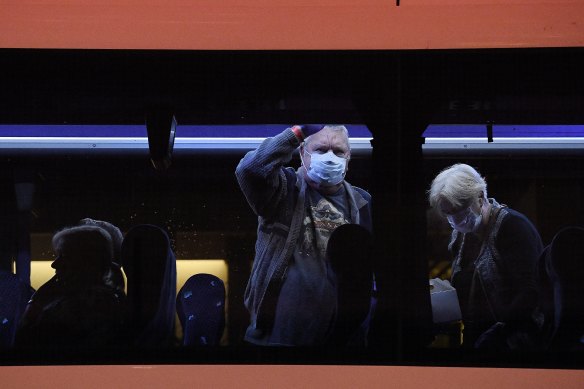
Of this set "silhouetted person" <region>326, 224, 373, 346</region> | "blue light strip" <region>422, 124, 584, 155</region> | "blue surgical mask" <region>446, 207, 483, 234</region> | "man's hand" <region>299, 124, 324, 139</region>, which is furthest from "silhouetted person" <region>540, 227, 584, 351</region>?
"man's hand" <region>299, 124, 324, 139</region>

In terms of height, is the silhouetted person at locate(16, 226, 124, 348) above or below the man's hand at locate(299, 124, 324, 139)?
below

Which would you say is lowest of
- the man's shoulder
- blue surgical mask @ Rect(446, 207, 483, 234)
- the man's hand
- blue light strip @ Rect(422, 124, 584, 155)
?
blue surgical mask @ Rect(446, 207, 483, 234)

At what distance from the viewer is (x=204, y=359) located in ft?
10.5

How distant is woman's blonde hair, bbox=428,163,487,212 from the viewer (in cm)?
323

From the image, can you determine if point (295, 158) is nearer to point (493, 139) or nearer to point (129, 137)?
point (129, 137)

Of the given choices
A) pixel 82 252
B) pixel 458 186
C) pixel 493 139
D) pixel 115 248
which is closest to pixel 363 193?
pixel 458 186

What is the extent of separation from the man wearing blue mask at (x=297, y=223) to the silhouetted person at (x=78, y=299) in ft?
1.95

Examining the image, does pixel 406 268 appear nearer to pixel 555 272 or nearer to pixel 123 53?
pixel 555 272

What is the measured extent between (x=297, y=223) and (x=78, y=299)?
970 mm

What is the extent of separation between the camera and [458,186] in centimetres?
326

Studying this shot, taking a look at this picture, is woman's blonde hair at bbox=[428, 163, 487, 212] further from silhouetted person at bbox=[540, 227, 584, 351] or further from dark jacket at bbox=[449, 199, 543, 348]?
silhouetted person at bbox=[540, 227, 584, 351]

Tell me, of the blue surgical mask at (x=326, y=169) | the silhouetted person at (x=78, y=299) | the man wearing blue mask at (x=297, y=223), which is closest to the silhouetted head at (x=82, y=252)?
the silhouetted person at (x=78, y=299)

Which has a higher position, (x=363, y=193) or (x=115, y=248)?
(x=363, y=193)

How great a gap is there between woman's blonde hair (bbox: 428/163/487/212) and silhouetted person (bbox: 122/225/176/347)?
1.15 m
